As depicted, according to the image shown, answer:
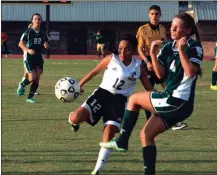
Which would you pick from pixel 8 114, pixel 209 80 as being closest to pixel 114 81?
pixel 8 114

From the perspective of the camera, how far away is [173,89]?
7484mm

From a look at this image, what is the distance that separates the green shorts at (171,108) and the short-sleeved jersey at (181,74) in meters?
0.06

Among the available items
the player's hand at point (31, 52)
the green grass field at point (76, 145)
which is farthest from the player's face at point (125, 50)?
the player's hand at point (31, 52)

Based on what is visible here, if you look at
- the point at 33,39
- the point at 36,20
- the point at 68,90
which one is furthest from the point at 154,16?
the point at 33,39

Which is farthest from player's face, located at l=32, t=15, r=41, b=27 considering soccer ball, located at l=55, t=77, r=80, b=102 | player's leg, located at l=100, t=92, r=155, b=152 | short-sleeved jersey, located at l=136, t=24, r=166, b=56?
player's leg, located at l=100, t=92, r=155, b=152

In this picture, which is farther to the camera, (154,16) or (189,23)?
(154,16)

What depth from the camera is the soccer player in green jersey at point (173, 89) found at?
7.44 metres

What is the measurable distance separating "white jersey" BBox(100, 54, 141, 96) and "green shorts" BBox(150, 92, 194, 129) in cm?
109

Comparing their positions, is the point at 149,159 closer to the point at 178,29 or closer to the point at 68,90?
the point at 178,29

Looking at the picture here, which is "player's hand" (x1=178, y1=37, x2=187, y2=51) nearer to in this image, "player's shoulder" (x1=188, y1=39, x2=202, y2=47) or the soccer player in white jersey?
"player's shoulder" (x1=188, y1=39, x2=202, y2=47)

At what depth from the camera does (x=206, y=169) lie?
27.9ft

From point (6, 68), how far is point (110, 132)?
24134mm

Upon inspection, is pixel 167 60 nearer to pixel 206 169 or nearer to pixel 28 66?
pixel 206 169

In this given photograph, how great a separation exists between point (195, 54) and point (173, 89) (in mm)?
440
